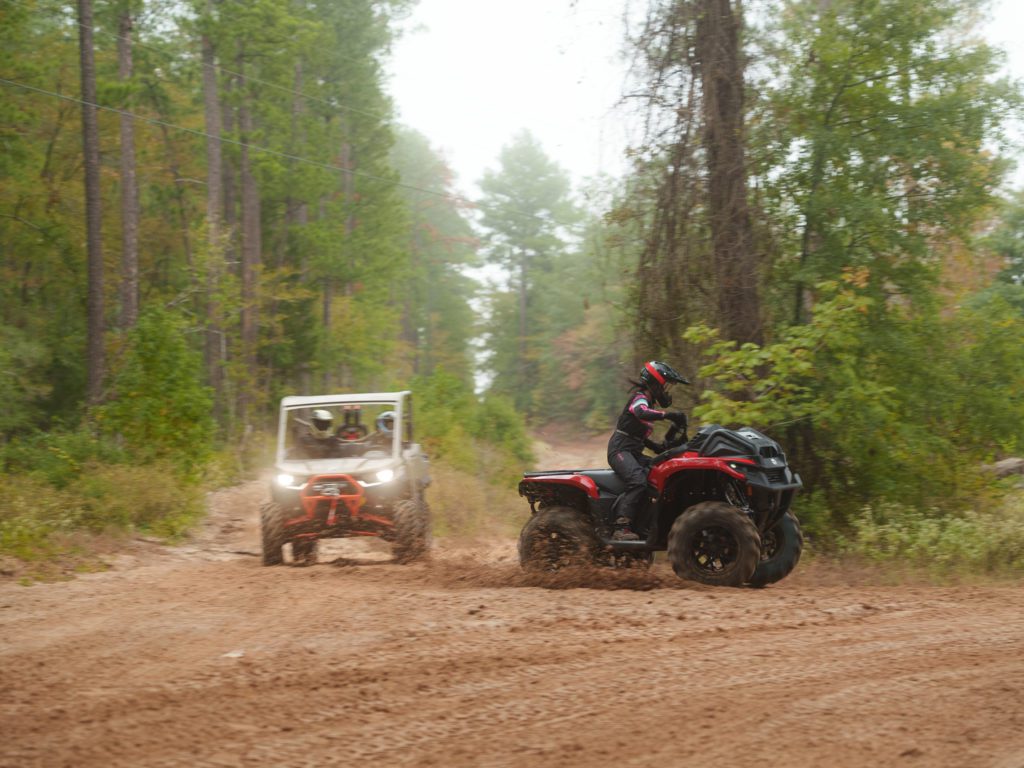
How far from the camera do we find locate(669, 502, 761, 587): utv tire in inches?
359

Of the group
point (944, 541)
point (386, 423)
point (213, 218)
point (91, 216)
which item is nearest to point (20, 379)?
point (91, 216)

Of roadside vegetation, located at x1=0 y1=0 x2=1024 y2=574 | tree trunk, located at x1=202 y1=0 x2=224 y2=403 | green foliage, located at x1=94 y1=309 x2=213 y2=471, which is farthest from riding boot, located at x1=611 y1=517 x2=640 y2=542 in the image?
tree trunk, located at x1=202 y1=0 x2=224 y2=403

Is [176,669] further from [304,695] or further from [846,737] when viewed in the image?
[846,737]

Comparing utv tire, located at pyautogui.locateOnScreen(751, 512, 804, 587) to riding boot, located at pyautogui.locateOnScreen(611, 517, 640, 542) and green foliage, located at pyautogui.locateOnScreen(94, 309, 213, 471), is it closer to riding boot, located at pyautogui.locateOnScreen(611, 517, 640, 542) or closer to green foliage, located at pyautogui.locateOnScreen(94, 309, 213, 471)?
riding boot, located at pyautogui.locateOnScreen(611, 517, 640, 542)

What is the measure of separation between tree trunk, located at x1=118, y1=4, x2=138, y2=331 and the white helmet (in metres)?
13.7

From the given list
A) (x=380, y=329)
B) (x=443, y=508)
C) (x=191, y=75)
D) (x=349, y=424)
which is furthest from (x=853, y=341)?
(x=380, y=329)

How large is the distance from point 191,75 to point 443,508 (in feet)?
54.8

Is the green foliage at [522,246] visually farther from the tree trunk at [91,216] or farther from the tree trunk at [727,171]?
the tree trunk at [727,171]

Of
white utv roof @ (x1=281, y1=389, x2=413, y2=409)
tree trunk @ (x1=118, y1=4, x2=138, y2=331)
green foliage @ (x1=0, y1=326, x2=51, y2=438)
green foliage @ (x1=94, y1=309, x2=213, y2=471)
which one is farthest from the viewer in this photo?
tree trunk @ (x1=118, y1=4, x2=138, y2=331)

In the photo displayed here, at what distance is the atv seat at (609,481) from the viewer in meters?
10.2

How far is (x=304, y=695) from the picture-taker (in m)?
5.59

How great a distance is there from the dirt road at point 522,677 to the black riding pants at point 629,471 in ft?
2.49

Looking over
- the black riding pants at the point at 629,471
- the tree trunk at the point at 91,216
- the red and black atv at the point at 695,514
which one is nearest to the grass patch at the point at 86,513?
the red and black atv at the point at 695,514

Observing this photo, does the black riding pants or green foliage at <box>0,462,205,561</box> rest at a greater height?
the black riding pants
